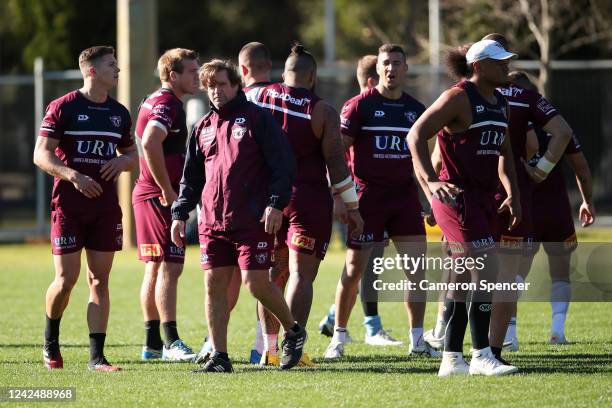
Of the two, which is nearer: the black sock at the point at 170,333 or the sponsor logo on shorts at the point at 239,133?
the sponsor logo on shorts at the point at 239,133

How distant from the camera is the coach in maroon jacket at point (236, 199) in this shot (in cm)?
792

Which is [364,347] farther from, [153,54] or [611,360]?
[153,54]

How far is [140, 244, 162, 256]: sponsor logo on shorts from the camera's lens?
30.8 ft

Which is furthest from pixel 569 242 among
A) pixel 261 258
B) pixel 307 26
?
pixel 307 26

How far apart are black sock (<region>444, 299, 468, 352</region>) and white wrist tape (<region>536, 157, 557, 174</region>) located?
1735 mm

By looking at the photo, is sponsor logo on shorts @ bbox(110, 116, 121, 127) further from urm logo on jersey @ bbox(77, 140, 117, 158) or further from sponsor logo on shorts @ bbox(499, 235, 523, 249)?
sponsor logo on shorts @ bbox(499, 235, 523, 249)

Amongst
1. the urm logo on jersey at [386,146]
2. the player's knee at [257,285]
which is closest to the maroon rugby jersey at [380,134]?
the urm logo on jersey at [386,146]

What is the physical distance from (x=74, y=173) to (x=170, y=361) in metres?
1.77

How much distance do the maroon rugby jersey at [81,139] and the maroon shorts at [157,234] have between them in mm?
647

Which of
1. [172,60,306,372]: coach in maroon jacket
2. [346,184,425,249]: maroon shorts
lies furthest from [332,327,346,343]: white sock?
[172,60,306,372]: coach in maroon jacket

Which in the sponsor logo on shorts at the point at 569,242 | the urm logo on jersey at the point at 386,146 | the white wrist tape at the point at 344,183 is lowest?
the sponsor logo on shorts at the point at 569,242

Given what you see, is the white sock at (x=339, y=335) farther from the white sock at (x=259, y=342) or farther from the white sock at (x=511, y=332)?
the white sock at (x=511, y=332)

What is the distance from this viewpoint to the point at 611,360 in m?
8.69

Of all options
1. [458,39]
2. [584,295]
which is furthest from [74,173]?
[458,39]
